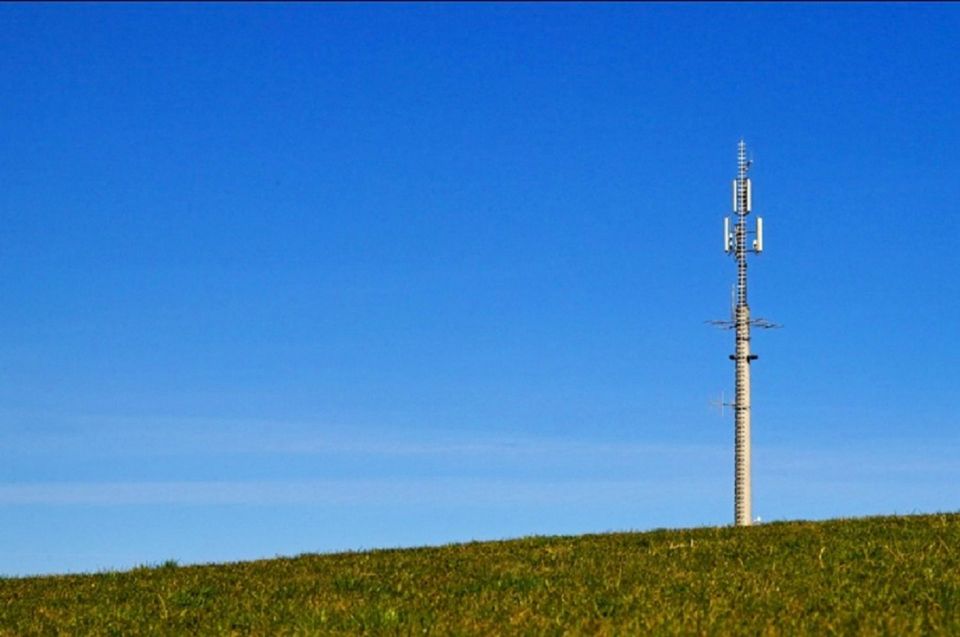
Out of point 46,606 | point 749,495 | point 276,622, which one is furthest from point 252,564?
point 749,495

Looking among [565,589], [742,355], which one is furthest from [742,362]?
[565,589]

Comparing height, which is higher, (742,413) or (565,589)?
(742,413)

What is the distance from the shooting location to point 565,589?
18.3 meters

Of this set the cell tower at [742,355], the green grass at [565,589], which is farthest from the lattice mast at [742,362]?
the green grass at [565,589]

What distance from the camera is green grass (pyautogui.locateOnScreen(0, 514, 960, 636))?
51.8 feet

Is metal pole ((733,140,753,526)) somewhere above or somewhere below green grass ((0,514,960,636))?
above

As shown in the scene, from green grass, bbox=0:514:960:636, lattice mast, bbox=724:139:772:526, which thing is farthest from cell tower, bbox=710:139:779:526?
green grass, bbox=0:514:960:636

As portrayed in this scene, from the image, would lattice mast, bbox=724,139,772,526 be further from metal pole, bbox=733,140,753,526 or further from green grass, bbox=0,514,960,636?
green grass, bbox=0,514,960,636

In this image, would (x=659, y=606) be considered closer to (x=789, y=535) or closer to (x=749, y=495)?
(x=789, y=535)

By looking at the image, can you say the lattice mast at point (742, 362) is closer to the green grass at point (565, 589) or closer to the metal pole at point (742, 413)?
the metal pole at point (742, 413)

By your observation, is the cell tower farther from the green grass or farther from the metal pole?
the green grass

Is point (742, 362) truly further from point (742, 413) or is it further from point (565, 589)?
point (565, 589)

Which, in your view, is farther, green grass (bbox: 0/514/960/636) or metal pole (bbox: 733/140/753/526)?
metal pole (bbox: 733/140/753/526)

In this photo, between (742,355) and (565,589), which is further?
(742,355)
